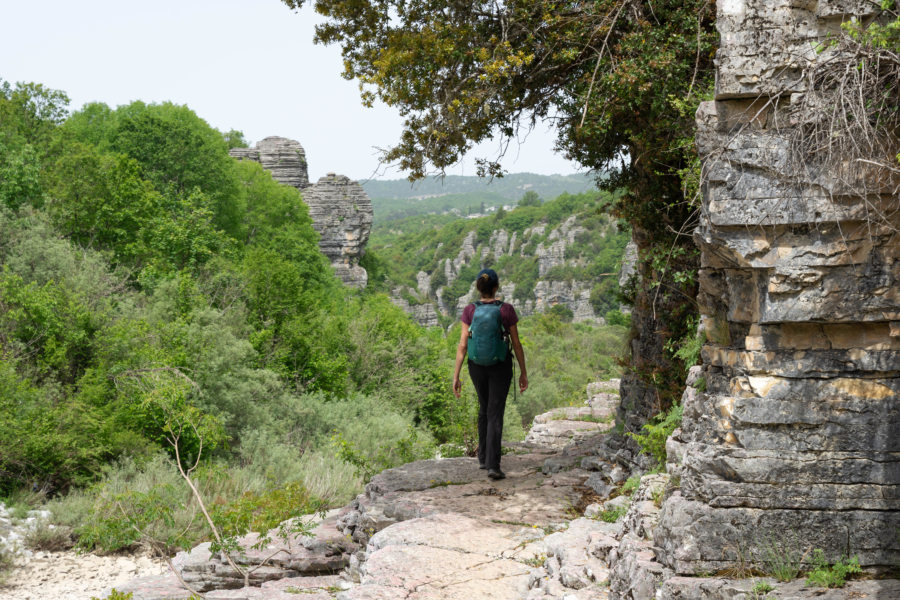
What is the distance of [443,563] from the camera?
548cm

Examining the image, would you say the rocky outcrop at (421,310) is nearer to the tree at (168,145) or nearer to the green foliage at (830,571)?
the tree at (168,145)

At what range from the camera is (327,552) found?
7082 mm

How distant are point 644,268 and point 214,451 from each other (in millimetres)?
9726

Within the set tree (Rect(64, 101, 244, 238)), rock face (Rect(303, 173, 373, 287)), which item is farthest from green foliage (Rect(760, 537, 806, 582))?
rock face (Rect(303, 173, 373, 287))

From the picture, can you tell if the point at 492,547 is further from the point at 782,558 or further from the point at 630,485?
the point at 782,558

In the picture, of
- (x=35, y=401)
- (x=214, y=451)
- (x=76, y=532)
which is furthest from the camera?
(x=214, y=451)

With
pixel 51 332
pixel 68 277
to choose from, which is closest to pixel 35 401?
pixel 51 332

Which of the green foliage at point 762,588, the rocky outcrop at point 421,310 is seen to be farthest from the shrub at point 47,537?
the rocky outcrop at point 421,310

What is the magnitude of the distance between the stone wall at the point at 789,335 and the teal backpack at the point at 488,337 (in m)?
2.75

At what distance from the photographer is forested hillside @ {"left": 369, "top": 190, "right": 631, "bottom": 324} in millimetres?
70000

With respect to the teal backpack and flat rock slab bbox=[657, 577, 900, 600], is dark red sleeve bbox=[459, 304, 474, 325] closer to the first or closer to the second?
the teal backpack

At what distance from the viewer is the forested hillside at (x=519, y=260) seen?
230 feet

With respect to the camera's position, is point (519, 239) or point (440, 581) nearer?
point (440, 581)

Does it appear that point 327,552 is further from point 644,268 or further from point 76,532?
point 76,532
